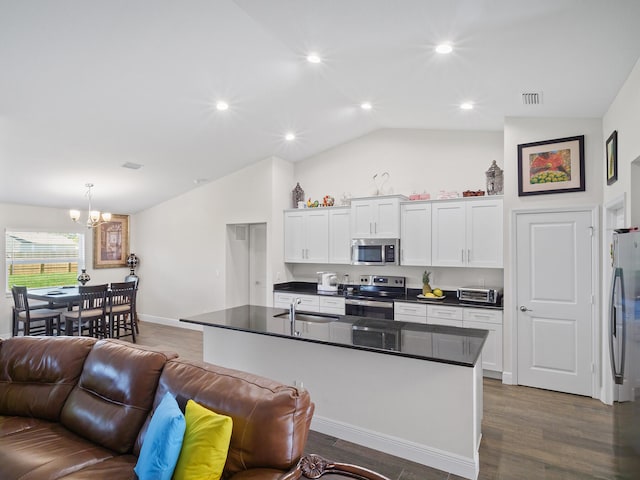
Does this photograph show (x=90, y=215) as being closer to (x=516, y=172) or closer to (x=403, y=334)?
(x=403, y=334)

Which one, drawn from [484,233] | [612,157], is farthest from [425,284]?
[612,157]

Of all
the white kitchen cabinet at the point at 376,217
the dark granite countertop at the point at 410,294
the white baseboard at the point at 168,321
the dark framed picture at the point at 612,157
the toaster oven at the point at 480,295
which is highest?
the dark framed picture at the point at 612,157

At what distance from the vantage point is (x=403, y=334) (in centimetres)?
278

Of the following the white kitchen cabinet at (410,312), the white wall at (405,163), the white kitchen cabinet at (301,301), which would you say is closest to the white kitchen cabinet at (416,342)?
the white kitchen cabinet at (410,312)

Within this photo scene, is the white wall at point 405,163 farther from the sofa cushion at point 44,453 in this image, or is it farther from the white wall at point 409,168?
the sofa cushion at point 44,453

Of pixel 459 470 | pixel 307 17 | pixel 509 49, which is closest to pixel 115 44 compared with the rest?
pixel 307 17

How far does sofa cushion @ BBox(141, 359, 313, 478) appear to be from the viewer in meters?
1.51

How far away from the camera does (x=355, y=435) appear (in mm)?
2756

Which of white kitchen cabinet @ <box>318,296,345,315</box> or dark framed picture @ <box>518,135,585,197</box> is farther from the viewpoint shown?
white kitchen cabinet @ <box>318,296,345,315</box>

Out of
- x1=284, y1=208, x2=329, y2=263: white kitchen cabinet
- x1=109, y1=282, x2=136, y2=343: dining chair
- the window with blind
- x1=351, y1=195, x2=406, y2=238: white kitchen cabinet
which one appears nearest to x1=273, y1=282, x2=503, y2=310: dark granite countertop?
x1=284, y1=208, x2=329, y2=263: white kitchen cabinet

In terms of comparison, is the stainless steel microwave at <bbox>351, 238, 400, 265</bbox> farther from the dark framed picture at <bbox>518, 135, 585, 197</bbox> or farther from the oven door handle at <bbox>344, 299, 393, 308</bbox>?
the dark framed picture at <bbox>518, 135, 585, 197</bbox>

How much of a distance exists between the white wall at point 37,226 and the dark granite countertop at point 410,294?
379cm

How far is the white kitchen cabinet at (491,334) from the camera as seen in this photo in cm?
408

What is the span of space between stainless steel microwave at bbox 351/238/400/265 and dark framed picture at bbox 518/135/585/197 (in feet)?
5.46
